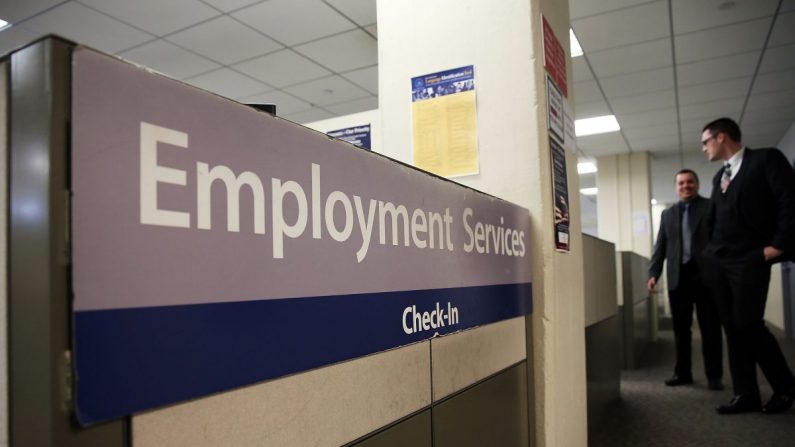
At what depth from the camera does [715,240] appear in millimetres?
2670

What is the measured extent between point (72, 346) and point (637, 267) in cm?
478

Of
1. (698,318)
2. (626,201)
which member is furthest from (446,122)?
(626,201)

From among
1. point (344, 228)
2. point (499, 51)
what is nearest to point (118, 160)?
→ point (344, 228)

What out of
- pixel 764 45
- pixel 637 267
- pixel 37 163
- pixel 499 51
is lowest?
pixel 637 267

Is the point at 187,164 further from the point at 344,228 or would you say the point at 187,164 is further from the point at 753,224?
the point at 753,224

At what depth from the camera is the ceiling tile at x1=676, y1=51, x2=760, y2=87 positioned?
4.39 metres

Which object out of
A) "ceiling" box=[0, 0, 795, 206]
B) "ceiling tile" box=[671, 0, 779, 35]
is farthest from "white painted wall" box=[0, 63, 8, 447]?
"ceiling tile" box=[671, 0, 779, 35]

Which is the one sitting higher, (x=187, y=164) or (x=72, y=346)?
(x=187, y=164)

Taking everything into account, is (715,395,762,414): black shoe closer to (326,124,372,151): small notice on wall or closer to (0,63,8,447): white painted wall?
(326,124,372,151): small notice on wall

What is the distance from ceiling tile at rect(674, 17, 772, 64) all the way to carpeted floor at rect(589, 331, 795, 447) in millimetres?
2579

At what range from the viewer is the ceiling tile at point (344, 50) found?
385 cm

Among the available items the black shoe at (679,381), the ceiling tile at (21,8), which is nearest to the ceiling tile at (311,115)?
the ceiling tile at (21,8)

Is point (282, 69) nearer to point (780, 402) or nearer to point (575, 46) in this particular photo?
point (575, 46)

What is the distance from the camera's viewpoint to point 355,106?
5492mm
